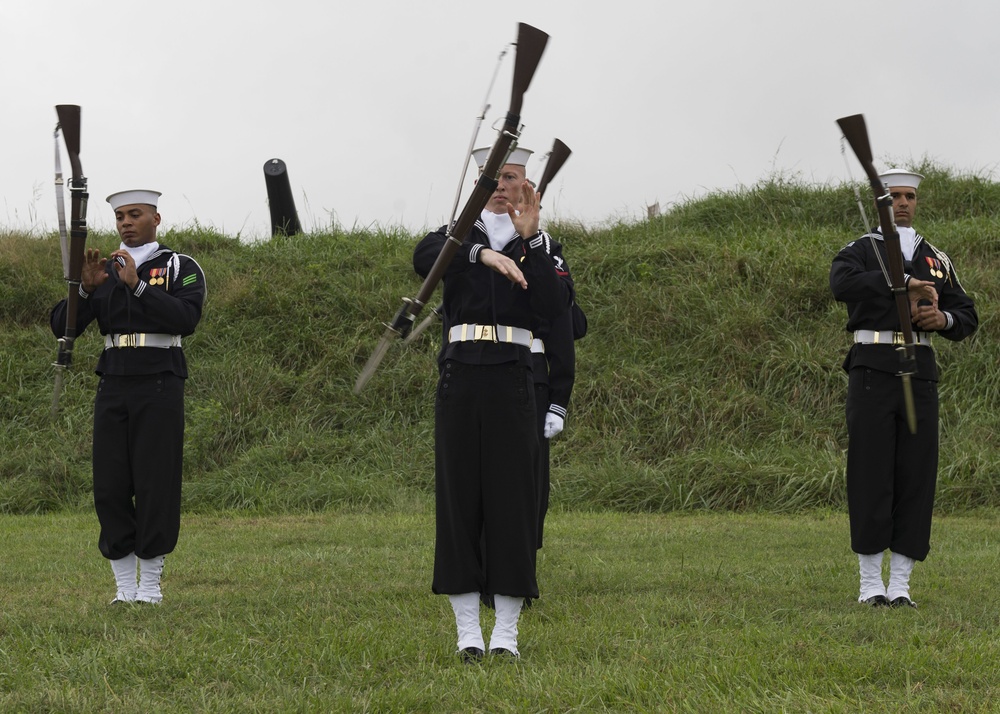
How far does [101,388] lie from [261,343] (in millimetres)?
7535

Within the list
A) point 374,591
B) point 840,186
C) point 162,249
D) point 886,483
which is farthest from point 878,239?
point 840,186

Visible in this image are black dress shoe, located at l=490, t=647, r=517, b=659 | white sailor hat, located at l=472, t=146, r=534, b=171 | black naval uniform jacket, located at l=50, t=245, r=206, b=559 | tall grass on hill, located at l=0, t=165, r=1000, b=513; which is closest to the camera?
black dress shoe, located at l=490, t=647, r=517, b=659

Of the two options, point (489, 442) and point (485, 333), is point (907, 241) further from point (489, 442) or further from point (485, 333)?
point (489, 442)

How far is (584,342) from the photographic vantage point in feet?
45.1

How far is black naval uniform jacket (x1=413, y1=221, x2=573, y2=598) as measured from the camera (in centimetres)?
479

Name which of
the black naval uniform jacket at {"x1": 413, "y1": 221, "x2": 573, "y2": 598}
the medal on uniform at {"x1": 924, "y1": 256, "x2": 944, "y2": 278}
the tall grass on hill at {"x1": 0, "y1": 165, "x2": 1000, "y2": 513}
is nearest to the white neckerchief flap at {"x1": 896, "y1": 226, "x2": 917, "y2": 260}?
the medal on uniform at {"x1": 924, "y1": 256, "x2": 944, "y2": 278}

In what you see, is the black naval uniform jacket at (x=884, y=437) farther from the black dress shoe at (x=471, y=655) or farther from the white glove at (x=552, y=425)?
the black dress shoe at (x=471, y=655)

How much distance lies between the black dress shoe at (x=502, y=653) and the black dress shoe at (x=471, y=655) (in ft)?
0.16

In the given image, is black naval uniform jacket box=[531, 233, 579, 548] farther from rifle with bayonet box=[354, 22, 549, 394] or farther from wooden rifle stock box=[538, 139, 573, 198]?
rifle with bayonet box=[354, 22, 549, 394]

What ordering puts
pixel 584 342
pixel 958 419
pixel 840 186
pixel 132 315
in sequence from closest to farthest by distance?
pixel 132 315 → pixel 958 419 → pixel 584 342 → pixel 840 186

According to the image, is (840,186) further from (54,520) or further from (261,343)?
(54,520)

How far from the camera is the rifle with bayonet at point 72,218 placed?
597cm

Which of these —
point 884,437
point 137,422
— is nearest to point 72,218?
point 137,422

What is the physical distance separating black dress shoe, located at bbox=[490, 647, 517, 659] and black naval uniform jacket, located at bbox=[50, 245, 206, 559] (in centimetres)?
215
